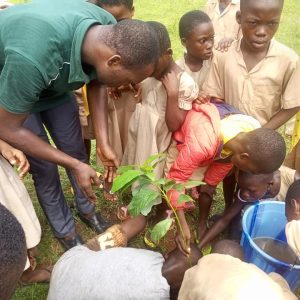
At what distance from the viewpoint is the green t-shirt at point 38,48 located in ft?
4.94

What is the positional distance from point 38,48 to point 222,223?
1550 mm

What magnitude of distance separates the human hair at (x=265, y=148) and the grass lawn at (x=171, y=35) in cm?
96

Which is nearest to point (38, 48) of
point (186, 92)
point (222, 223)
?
point (186, 92)

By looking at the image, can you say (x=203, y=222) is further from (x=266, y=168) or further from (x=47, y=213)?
(x=47, y=213)

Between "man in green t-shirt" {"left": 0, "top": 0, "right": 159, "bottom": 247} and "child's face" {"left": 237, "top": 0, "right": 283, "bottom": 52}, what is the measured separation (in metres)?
0.77

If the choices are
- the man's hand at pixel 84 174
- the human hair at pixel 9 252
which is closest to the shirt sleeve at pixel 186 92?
the man's hand at pixel 84 174

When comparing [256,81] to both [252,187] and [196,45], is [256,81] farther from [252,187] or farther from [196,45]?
[252,187]

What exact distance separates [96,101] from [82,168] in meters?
0.51

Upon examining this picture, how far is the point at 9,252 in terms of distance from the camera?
37.4 inches

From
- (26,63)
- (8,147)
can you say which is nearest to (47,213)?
(8,147)

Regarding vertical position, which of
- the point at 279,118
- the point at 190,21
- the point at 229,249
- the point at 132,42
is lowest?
the point at 229,249

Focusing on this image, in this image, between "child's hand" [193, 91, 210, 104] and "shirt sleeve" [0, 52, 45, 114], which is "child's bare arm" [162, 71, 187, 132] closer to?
"child's hand" [193, 91, 210, 104]

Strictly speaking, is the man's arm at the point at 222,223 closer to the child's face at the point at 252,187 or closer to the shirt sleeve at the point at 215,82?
the child's face at the point at 252,187

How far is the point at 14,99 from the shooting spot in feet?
5.09
